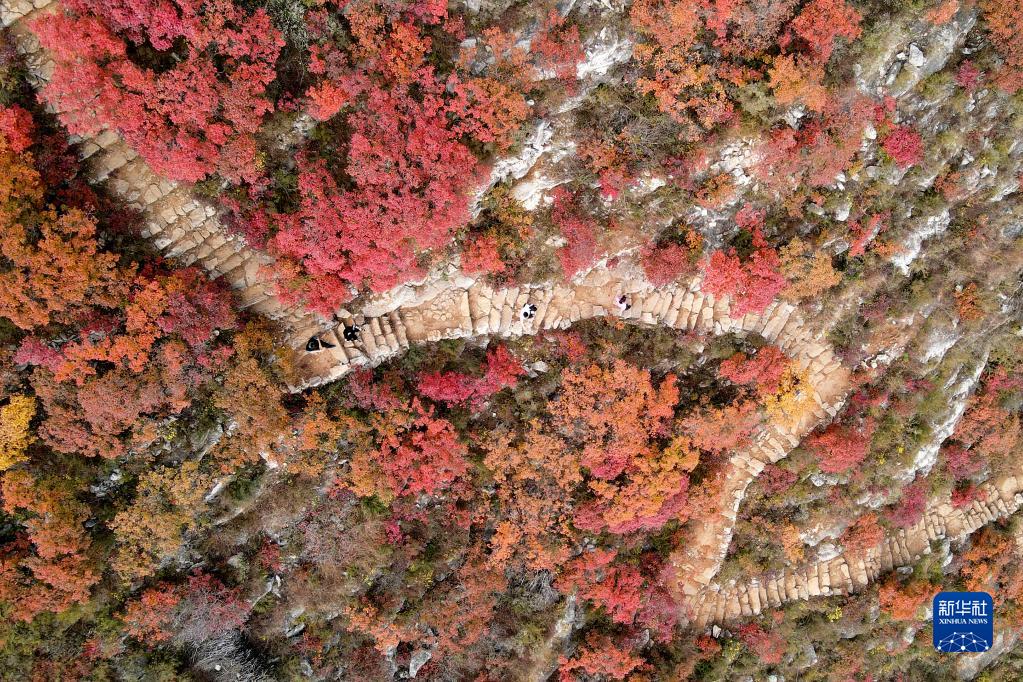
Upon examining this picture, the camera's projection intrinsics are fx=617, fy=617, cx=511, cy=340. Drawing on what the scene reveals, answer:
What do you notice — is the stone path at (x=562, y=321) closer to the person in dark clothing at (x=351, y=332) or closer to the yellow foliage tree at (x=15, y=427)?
the person in dark clothing at (x=351, y=332)

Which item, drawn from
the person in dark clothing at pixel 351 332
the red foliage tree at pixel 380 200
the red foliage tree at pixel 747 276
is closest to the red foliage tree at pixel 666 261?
the red foliage tree at pixel 747 276

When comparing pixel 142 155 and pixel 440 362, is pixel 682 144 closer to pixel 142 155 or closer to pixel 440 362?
pixel 440 362

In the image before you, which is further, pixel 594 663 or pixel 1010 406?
pixel 1010 406

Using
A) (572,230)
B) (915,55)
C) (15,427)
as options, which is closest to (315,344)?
(15,427)

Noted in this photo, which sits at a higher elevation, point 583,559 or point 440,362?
point 440,362

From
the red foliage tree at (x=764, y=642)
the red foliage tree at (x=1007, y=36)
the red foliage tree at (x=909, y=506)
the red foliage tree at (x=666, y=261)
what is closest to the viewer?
the red foliage tree at (x=1007, y=36)

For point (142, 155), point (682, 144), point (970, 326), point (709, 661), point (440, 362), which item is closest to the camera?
point (142, 155)

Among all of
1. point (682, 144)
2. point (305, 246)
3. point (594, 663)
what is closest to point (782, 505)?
point (594, 663)

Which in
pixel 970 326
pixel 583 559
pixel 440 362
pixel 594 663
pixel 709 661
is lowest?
pixel 709 661

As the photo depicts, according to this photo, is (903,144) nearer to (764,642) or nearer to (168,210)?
(764,642)
